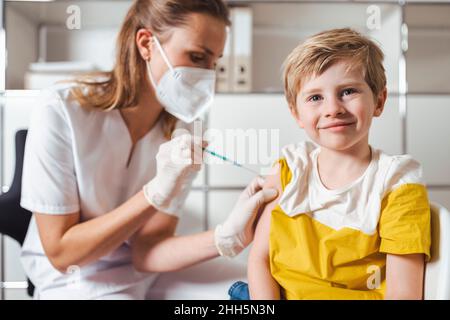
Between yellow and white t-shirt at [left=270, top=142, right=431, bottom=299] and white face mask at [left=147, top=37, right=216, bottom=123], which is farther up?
white face mask at [left=147, top=37, right=216, bottom=123]

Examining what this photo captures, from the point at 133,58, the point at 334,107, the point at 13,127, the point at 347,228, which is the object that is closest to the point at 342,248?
the point at 347,228

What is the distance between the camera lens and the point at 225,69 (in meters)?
1.02

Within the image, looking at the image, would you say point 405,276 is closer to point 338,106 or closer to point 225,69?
point 338,106

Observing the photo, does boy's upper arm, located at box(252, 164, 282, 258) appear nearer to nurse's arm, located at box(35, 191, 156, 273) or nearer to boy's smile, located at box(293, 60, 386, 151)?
boy's smile, located at box(293, 60, 386, 151)

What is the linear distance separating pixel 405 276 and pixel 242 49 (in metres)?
0.59

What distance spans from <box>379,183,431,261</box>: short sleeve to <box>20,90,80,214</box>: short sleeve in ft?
2.17

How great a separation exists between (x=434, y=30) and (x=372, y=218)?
495 mm

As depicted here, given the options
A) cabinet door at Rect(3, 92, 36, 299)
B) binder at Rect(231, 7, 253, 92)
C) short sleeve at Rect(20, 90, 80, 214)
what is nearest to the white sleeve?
binder at Rect(231, 7, 253, 92)

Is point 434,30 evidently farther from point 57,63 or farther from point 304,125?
point 57,63

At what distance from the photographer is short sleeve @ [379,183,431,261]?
788 mm

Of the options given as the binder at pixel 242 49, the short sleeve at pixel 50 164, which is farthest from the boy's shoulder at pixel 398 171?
the short sleeve at pixel 50 164

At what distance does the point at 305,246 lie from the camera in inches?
33.3

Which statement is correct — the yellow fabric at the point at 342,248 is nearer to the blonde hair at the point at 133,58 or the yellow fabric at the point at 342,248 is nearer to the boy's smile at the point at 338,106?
the boy's smile at the point at 338,106
